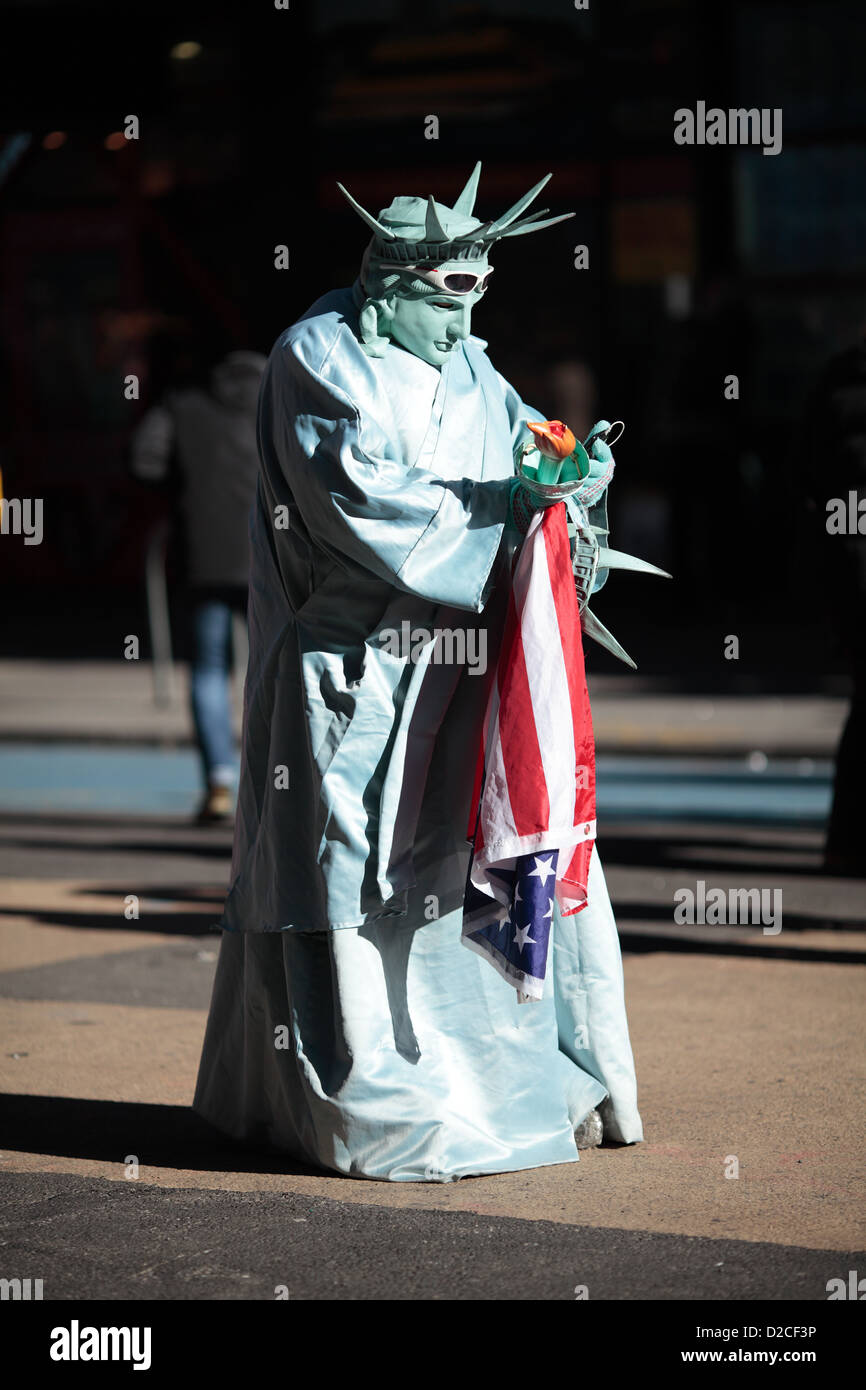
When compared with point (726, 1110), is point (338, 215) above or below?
above

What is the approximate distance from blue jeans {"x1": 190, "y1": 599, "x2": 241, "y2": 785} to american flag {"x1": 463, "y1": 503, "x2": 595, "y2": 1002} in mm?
5138

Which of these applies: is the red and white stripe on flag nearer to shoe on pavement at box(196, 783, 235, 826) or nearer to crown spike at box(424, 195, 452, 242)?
crown spike at box(424, 195, 452, 242)

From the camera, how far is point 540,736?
4.45 m

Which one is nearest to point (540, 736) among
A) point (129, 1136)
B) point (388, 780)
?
point (388, 780)

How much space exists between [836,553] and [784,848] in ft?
4.87

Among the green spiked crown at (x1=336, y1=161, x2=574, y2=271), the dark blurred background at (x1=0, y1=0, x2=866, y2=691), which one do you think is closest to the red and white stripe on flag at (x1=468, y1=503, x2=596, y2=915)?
the green spiked crown at (x1=336, y1=161, x2=574, y2=271)

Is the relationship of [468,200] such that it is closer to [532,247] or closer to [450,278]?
[450,278]

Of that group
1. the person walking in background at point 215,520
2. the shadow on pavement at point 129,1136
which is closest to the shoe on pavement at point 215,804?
the person walking in background at point 215,520

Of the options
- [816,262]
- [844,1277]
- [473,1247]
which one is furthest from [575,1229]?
[816,262]

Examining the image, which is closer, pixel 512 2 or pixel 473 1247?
pixel 473 1247

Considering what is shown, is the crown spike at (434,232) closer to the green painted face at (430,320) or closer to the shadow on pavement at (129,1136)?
the green painted face at (430,320)
